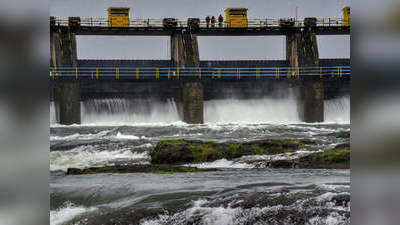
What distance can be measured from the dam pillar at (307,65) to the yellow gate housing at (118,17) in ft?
38.8

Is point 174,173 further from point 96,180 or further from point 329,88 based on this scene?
point 329,88

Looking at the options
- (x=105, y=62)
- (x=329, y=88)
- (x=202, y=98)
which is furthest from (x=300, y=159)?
(x=105, y=62)

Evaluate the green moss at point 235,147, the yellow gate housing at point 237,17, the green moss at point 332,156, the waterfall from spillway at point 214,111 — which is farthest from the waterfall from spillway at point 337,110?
the green moss at point 332,156

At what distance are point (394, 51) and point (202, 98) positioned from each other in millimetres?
25520

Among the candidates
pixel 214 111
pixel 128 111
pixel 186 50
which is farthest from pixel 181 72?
pixel 128 111

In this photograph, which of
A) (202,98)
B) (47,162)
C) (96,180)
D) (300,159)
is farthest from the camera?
(202,98)

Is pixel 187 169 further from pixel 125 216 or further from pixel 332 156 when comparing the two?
pixel 125 216

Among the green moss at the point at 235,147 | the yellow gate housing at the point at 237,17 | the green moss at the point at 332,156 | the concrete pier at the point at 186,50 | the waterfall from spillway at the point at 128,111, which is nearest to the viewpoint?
the green moss at the point at 332,156

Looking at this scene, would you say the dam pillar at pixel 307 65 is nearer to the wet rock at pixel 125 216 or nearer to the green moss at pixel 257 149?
the green moss at pixel 257 149

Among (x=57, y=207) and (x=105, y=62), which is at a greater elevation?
(x=105, y=62)

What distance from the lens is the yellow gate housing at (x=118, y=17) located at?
30.5 m

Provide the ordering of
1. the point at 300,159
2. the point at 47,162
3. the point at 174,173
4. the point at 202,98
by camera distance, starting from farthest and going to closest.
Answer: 1. the point at 202,98
2. the point at 300,159
3. the point at 174,173
4. the point at 47,162

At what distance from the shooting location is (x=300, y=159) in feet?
32.3

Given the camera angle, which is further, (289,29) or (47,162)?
(289,29)
